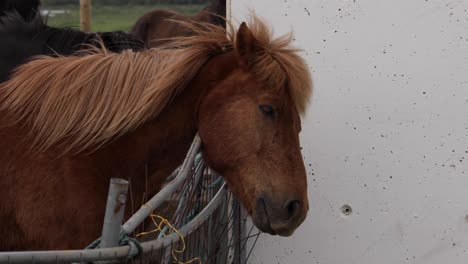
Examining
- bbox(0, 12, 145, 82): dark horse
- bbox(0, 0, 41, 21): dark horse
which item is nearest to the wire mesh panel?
bbox(0, 12, 145, 82): dark horse

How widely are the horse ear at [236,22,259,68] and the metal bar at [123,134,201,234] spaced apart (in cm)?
33

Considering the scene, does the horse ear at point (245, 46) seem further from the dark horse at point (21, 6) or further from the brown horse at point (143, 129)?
the dark horse at point (21, 6)

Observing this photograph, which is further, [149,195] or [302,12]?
[302,12]

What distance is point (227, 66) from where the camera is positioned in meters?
2.46

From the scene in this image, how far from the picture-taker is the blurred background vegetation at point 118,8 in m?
9.94

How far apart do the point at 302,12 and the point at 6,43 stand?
56.5 inches

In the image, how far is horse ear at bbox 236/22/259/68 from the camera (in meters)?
2.39

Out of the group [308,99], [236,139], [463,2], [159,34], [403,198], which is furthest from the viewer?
[159,34]

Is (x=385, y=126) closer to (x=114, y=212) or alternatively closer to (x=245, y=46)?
(x=245, y=46)

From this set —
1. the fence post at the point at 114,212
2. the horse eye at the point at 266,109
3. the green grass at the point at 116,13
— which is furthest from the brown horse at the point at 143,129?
the green grass at the point at 116,13

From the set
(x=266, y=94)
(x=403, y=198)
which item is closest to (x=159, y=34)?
(x=403, y=198)

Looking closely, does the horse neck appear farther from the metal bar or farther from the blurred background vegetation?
the blurred background vegetation

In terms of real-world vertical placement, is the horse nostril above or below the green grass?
above

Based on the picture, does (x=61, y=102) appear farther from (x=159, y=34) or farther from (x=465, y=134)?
(x=159, y=34)
